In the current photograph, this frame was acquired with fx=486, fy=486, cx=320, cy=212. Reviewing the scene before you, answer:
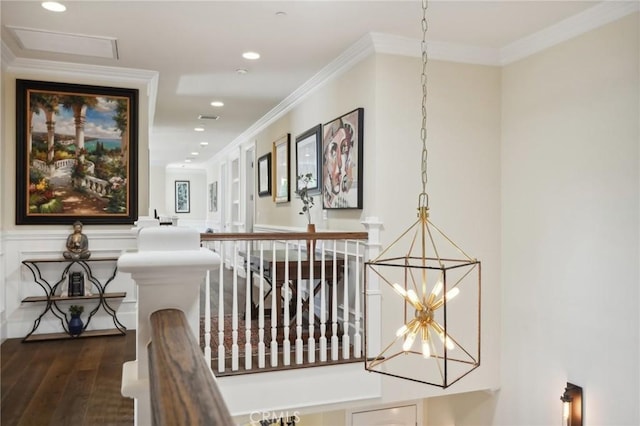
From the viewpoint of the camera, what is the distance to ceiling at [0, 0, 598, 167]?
124 inches

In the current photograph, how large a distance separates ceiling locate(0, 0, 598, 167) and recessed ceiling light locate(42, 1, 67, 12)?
4 cm

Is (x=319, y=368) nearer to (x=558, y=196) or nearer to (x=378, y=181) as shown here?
(x=378, y=181)

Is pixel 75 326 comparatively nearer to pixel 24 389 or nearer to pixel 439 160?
pixel 24 389

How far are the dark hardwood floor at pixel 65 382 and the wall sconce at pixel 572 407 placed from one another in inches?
111

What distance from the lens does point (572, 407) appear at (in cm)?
333

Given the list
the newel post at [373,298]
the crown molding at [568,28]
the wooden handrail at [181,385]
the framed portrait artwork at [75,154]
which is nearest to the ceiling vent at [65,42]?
the framed portrait artwork at [75,154]

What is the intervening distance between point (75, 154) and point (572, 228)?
4233mm

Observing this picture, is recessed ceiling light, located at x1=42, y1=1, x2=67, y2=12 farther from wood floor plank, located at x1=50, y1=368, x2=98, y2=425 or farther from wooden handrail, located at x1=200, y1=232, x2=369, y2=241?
wood floor plank, located at x1=50, y1=368, x2=98, y2=425

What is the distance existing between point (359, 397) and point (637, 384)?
181 cm

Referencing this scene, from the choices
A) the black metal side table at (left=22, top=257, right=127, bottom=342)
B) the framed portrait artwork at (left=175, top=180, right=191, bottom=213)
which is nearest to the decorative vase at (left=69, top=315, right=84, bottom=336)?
the black metal side table at (left=22, top=257, right=127, bottom=342)

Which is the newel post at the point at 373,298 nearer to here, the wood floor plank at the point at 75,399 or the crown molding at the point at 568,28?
the crown molding at the point at 568,28

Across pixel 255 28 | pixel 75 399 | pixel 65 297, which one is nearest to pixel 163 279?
pixel 75 399

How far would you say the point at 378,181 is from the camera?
371cm

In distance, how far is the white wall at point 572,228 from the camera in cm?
305
